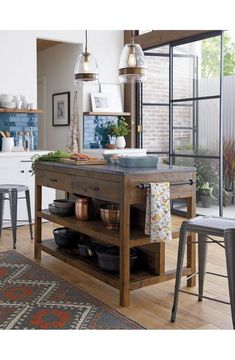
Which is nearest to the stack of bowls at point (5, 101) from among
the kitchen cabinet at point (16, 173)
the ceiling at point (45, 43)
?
the kitchen cabinet at point (16, 173)

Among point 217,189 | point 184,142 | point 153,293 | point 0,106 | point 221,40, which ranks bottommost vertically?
point 153,293

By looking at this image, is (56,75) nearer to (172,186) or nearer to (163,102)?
(163,102)

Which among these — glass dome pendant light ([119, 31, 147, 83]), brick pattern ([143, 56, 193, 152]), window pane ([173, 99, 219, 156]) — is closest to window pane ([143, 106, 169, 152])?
brick pattern ([143, 56, 193, 152])

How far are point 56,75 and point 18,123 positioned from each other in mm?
1610

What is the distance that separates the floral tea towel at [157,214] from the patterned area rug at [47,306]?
22.7 inches

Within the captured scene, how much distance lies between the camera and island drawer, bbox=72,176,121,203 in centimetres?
301

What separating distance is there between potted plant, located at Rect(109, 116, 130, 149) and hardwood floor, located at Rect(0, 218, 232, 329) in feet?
9.14

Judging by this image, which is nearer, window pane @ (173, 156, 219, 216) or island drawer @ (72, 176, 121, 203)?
island drawer @ (72, 176, 121, 203)

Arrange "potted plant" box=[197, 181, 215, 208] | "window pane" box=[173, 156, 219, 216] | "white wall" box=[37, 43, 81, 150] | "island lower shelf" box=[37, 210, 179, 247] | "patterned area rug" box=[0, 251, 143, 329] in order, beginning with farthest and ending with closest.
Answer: "white wall" box=[37, 43, 81, 150] → "potted plant" box=[197, 181, 215, 208] → "window pane" box=[173, 156, 219, 216] → "island lower shelf" box=[37, 210, 179, 247] → "patterned area rug" box=[0, 251, 143, 329]

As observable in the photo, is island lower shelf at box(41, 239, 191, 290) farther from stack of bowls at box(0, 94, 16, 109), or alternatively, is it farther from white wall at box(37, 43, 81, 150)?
white wall at box(37, 43, 81, 150)
